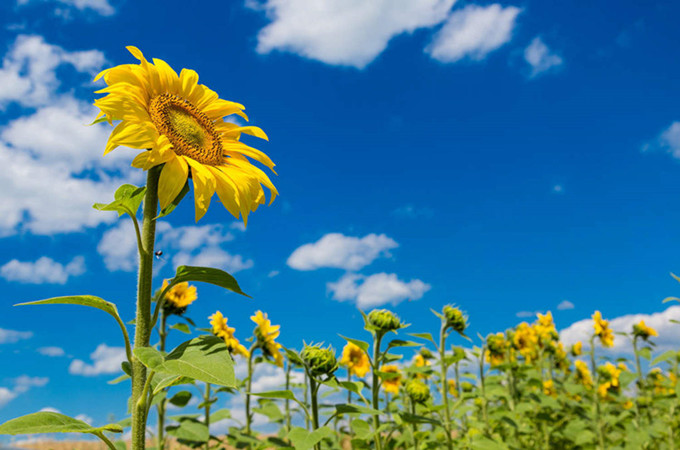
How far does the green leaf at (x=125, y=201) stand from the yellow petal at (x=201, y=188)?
0.14 metres

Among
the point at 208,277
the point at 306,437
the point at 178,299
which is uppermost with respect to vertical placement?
the point at 178,299

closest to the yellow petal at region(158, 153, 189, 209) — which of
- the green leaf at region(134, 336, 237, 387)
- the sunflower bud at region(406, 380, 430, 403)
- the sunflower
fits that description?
the sunflower

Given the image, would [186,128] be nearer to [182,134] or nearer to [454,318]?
[182,134]

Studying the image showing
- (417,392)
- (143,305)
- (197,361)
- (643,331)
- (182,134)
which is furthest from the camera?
(643,331)

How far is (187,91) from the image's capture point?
1.91 metres

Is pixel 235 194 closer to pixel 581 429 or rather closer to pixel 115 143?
pixel 115 143

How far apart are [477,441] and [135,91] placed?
2.51 meters

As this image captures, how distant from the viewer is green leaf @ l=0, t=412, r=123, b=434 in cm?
131

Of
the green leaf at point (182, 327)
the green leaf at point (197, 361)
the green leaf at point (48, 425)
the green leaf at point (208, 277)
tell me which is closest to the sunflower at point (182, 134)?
the green leaf at point (208, 277)

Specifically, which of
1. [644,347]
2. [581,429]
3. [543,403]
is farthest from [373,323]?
[644,347]

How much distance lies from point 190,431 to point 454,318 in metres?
1.77

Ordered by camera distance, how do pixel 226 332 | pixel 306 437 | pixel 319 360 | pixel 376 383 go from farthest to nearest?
pixel 226 332 → pixel 376 383 → pixel 319 360 → pixel 306 437

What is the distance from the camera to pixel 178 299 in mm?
3555

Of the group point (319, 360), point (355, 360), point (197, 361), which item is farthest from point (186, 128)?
point (355, 360)
